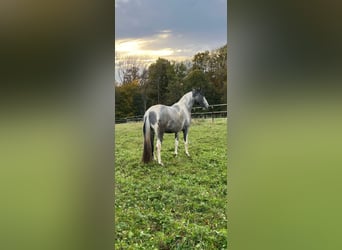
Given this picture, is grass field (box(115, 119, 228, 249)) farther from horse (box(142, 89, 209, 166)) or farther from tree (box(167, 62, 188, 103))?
tree (box(167, 62, 188, 103))

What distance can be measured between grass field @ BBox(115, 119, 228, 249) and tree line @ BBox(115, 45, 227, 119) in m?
0.12

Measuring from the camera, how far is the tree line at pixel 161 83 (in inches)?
71.1

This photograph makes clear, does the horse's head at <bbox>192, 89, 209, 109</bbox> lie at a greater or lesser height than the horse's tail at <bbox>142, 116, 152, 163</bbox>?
greater

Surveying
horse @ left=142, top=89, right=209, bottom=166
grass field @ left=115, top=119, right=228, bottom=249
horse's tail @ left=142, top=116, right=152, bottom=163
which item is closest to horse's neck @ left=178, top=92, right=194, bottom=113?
horse @ left=142, top=89, right=209, bottom=166

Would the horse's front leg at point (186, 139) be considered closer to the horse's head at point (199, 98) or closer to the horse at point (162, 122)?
the horse at point (162, 122)

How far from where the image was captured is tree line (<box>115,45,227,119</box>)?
1.80 meters

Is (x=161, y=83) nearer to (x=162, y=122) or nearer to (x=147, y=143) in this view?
(x=162, y=122)
